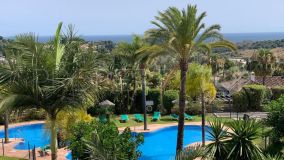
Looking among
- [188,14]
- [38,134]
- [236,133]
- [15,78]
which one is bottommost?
[38,134]

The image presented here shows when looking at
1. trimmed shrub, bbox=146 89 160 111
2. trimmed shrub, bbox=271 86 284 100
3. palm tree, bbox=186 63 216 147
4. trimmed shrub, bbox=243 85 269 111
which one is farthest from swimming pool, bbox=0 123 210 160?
trimmed shrub, bbox=271 86 284 100

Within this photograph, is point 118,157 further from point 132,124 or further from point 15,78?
point 132,124

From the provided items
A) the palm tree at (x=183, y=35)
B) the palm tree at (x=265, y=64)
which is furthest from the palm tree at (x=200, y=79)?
the palm tree at (x=265, y=64)

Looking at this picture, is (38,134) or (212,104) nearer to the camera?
(38,134)

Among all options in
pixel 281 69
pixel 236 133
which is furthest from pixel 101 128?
pixel 281 69

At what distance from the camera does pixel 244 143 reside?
35.4 feet

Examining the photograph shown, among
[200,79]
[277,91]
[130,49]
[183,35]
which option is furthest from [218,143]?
[277,91]

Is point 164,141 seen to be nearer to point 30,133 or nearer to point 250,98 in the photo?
point 30,133

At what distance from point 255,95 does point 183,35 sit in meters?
17.0

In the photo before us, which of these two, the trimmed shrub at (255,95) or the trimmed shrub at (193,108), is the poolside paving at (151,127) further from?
the trimmed shrub at (255,95)

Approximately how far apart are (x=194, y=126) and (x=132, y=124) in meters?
4.37

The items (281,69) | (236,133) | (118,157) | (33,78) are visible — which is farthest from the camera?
(281,69)

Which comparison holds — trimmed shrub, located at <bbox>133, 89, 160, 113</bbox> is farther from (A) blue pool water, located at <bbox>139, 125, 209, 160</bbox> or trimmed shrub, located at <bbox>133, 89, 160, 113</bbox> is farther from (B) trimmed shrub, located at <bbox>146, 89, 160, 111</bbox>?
(A) blue pool water, located at <bbox>139, 125, 209, 160</bbox>

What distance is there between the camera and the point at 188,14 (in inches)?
556
